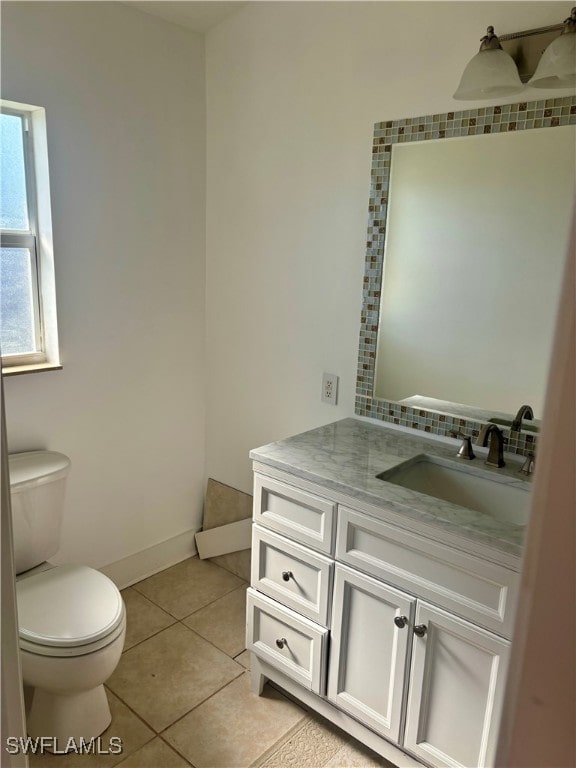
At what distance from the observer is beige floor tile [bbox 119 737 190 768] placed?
175 cm

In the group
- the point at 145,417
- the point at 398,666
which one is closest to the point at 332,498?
the point at 398,666

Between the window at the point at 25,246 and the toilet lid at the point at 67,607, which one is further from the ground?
the window at the point at 25,246

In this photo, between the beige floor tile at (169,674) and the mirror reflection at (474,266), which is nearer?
the mirror reflection at (474,266)

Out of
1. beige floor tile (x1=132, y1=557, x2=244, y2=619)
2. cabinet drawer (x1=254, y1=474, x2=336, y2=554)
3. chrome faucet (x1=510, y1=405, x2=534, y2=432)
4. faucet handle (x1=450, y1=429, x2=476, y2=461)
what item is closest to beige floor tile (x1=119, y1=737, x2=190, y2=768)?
beige floor tile (x1=132, y1=557, x2=244, y2=619)

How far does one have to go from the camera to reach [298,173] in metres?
2.24

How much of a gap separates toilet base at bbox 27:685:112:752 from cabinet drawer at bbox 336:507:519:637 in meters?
0.96

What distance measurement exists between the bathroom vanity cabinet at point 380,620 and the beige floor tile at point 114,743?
44 centimetres

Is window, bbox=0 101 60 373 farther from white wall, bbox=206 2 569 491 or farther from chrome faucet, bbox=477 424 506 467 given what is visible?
chrome faucet, bbox=477 424 506 467

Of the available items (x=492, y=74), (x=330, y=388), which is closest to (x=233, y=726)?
(x=330, y=388)

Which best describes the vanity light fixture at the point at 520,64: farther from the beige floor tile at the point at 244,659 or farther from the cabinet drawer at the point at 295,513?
the beige floor tile at the point at 244,659

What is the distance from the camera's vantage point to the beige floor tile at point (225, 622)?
7.51 ft

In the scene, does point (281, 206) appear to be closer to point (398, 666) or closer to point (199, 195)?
point (199, 195)

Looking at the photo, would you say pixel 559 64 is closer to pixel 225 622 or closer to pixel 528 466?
pixel 528 466

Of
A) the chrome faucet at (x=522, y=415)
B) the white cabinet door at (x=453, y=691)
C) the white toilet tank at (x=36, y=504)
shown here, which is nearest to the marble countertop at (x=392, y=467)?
the chrome faucet at (x=522, y=415)
